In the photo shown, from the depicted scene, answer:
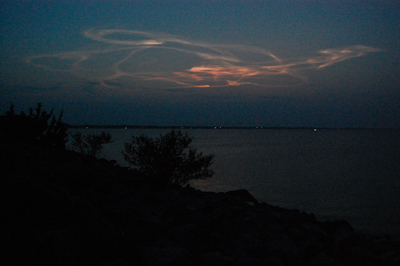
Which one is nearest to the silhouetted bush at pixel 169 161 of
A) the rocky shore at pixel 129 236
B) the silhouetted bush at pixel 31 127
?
the rocky shore at pixel 129 236

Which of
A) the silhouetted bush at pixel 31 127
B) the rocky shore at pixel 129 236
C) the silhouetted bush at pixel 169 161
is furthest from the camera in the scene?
the silhouetted bush at pixel 31 127

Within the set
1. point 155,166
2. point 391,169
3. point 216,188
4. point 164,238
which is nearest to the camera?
point 164,238

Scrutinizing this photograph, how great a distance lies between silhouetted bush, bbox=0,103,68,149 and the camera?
58.6ft

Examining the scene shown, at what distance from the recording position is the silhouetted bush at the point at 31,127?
58.6ft

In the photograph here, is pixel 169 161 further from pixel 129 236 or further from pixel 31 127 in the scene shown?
pixel 31 127

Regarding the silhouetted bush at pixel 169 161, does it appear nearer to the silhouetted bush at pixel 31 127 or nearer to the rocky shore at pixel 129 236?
the rocky shore at pixel 129 236

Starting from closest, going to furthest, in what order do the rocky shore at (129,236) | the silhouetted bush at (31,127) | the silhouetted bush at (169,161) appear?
the rocky shore at (129,236)
the silhouetted bush at (169,161)
the silhouetted bush at (31,127)

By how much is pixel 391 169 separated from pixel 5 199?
131 feet

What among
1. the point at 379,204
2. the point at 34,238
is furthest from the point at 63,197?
the point at 379,204

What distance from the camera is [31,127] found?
18.6 m

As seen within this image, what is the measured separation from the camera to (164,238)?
5062 millimetres

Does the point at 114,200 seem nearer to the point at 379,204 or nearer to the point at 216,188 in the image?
the point at 216,188

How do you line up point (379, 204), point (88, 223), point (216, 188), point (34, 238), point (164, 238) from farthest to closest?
point (216, 188), point (379, 204), point (164, 238), point (88, 223), point (34, 238)

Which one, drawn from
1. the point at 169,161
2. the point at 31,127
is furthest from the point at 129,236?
the point at 31,127
